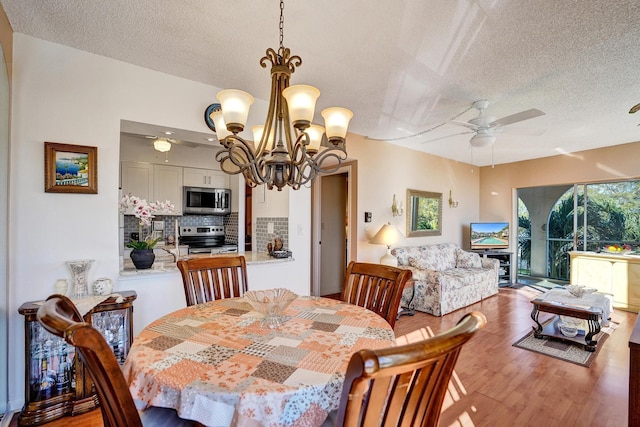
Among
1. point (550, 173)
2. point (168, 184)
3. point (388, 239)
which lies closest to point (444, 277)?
point (388, 239)

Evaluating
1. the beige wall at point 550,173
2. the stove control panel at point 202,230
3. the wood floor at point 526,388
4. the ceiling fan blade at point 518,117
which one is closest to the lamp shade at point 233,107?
the wood floor at point 526,388

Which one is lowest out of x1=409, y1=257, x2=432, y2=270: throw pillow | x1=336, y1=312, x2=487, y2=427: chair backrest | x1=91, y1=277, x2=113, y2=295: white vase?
x1=409, y1=257, x2=432, y2=270: throw pillow

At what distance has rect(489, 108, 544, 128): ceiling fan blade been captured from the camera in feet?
8.07

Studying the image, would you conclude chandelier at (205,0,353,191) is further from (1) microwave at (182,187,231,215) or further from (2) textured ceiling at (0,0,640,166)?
(1) microwave at (182,187,231,215)

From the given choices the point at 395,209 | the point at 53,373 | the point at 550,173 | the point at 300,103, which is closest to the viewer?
the point at 300,103

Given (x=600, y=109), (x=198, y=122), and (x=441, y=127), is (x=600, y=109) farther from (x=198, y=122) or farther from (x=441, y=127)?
(x=198, y=122)

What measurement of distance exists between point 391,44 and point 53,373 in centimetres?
308

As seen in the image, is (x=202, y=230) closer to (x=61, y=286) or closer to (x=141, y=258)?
(x=141, y=258)

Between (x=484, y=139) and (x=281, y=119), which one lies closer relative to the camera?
(x=281, y=119)

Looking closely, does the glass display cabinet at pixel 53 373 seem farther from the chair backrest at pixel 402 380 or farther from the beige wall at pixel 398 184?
the beige wall at pixel 398 184

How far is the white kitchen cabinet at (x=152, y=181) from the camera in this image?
14.4 ft

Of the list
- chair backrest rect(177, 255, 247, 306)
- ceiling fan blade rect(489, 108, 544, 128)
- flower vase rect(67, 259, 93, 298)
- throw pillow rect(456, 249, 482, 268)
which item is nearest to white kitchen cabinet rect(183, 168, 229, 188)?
flower vase rect(67, 259, 93, 298)

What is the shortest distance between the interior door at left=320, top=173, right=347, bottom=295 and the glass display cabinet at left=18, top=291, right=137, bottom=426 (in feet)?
10.7

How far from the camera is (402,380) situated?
2.33ft
